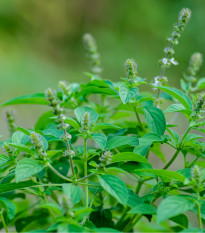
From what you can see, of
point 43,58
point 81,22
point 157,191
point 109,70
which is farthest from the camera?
point 81,22

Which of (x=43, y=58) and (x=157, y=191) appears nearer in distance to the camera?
(x=157, y=191)

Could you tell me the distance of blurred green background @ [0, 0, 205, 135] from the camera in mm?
5782

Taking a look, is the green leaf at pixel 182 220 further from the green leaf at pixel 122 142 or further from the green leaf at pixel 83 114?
the green leaf at pixel 83 114

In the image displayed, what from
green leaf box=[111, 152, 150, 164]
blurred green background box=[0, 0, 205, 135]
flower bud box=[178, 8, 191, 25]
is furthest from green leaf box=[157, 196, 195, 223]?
blurred green background box=[0, 0, 205, 135]

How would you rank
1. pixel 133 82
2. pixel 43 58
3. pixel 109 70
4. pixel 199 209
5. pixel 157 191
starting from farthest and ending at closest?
1. pixel 43 58
2. pixel 109 70
3. pixel 133 82
4. pixel 157 191
5. pixel 199 209

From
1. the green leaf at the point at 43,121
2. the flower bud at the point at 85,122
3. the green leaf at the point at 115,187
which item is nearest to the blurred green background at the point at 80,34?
the green leaf at the point at 43,121

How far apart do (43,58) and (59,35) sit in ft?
2.40

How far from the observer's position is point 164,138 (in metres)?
0.92

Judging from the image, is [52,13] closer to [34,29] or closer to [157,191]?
[34,29]

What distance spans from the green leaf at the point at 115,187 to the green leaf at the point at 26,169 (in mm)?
153

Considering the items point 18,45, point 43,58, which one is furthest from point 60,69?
point 18,45

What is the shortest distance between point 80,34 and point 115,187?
20.5 feet

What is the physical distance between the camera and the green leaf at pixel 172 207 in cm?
69

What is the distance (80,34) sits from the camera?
6.74 meters
